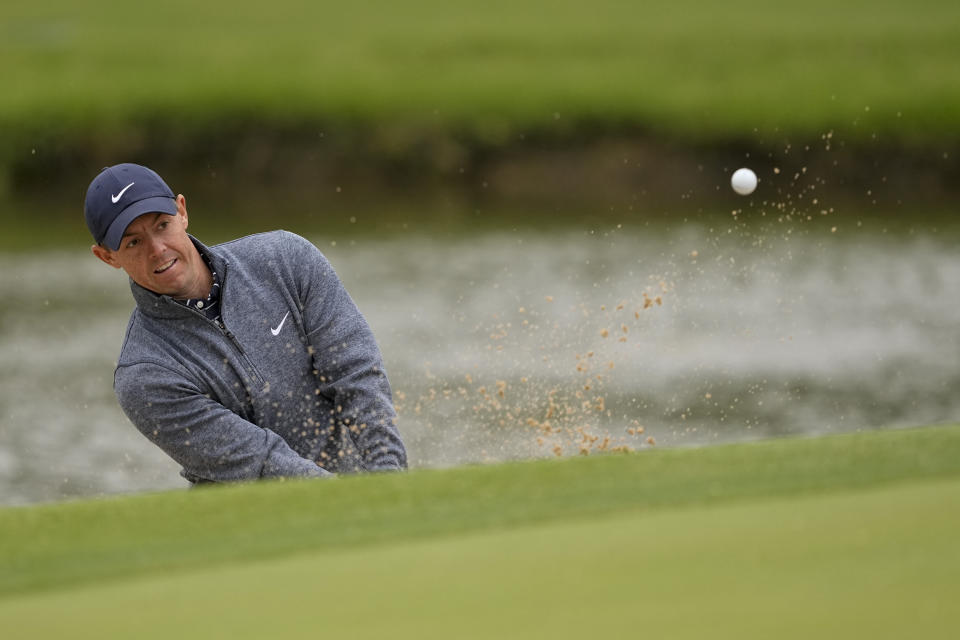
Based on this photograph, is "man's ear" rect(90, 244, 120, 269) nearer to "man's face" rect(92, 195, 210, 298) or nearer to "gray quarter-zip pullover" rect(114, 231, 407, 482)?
"man's face" rect(92, 195, 210, 298)

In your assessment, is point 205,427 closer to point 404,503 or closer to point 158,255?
point 158,255

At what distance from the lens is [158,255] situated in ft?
14.3

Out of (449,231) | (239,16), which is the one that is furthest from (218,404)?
(239,16)

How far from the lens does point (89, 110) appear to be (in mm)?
18781

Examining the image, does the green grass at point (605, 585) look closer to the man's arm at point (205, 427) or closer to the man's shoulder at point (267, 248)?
the man's arm at point (205, 427)

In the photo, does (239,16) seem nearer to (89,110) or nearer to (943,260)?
(89,110)

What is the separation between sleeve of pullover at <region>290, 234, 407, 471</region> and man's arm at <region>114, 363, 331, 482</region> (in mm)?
212

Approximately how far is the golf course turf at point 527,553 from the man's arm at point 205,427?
72cm

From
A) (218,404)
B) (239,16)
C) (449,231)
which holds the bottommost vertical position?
(218,404)

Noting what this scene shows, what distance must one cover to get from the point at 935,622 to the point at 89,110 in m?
18.1

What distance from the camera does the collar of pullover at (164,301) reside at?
4355mm

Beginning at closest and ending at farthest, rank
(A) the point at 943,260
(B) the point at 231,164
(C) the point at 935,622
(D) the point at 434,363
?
(C) the point at 935,622, (D) the point at 434,363, (A) the point at 943,260, (B) the point at 231,164

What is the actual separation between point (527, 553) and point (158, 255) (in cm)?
222

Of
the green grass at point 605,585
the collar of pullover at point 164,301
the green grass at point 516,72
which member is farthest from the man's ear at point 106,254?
the green grass at point 516,72
